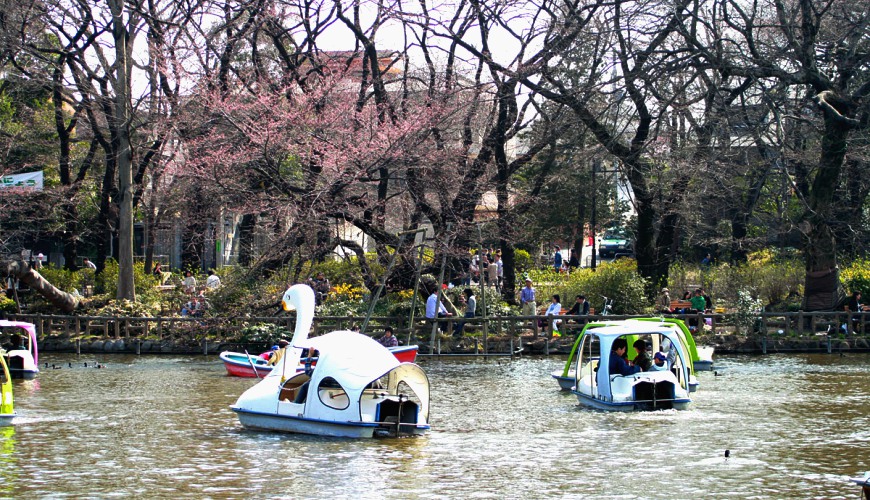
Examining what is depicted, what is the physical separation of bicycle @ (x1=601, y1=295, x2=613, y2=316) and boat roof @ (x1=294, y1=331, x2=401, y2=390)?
1709 cm

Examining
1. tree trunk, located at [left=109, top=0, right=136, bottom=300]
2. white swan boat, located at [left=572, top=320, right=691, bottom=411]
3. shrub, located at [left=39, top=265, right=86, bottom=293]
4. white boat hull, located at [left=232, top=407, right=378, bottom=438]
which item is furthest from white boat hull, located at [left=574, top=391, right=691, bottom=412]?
shrub, located at [left=39, top=265, right=86, bottom=293]

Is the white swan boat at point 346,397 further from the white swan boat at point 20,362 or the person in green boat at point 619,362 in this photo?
the white swan boat at point 20,362

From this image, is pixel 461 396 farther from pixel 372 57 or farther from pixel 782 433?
pixel 372 57

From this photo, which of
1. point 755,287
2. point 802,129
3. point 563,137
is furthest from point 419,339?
point 802,129

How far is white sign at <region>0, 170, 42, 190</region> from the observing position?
41.2 meters

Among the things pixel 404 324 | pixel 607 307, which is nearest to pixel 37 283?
pixel 404 324

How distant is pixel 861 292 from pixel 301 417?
2582cm

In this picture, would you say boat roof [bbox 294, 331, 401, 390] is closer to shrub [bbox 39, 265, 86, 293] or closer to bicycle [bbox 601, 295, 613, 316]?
bicycle [bbox 601, 295, 613, 316]

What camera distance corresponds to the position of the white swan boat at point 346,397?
2045cm

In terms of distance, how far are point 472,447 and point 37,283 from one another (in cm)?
2495

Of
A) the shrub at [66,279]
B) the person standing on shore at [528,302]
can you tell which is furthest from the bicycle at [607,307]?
the shrub at [66,279]

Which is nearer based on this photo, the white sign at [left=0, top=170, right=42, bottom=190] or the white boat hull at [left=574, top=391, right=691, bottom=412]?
the white boat hull at [left=574, top=391, right=691, bottom=412]

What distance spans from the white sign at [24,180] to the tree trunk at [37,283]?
10.4ft

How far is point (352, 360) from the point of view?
2045 cm
